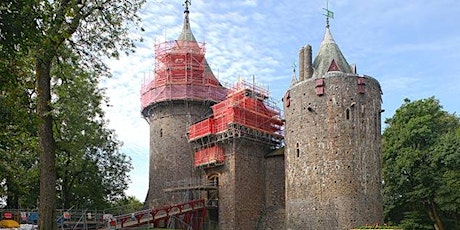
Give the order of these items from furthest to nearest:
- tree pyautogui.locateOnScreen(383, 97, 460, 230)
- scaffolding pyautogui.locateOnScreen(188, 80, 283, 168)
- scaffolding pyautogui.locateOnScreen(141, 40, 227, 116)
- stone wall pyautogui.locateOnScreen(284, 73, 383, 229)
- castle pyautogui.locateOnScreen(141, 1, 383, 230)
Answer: scaffolding pyautogui.locateOnScreen(141, 40, 227, 116)
scaffolding pyautogui.locateOnScreen(188, 80, 283, 168)
tree pyautogui.locateOnScreen(383, 97, 460, 230)
castle pyautogui.locateOnScreen(141, 1, 383, 230)
stone wall pyautogui.locateOnScreen(284, 73, 383, 229)

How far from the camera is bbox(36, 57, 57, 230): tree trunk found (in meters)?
13.3

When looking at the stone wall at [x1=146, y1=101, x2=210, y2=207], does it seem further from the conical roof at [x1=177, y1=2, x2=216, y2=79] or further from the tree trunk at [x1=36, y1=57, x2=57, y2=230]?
the tree trunk at [x1=36, y1=57, x2=57, y2=230]

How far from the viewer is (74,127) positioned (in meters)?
30.6

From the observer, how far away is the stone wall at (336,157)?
2903 cm

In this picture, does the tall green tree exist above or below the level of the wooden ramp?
above

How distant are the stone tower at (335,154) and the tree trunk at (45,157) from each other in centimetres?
1882

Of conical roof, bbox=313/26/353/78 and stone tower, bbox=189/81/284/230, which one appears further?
stone tower, bbox=189/81/284/230

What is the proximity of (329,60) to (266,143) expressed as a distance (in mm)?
7915

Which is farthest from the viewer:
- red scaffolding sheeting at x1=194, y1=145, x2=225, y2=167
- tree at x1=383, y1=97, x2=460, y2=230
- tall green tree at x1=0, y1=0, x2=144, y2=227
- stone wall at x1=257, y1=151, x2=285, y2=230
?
red scaffolding sheeting at x1=194, y1=145, x2=225, y2=167

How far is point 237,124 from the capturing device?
35.4 metres

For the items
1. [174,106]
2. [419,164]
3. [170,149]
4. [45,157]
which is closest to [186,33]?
[174,106]

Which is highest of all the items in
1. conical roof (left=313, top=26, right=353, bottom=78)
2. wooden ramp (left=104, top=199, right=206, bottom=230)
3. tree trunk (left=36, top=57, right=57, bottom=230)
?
conical roof (left=313, top=26, right=353, bottom=78)

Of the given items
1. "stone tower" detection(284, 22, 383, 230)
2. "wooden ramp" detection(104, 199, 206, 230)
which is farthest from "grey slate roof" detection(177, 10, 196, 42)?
"stone tower" detection(284, 22, 383, 230)

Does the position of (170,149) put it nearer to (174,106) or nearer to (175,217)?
(174,106)
